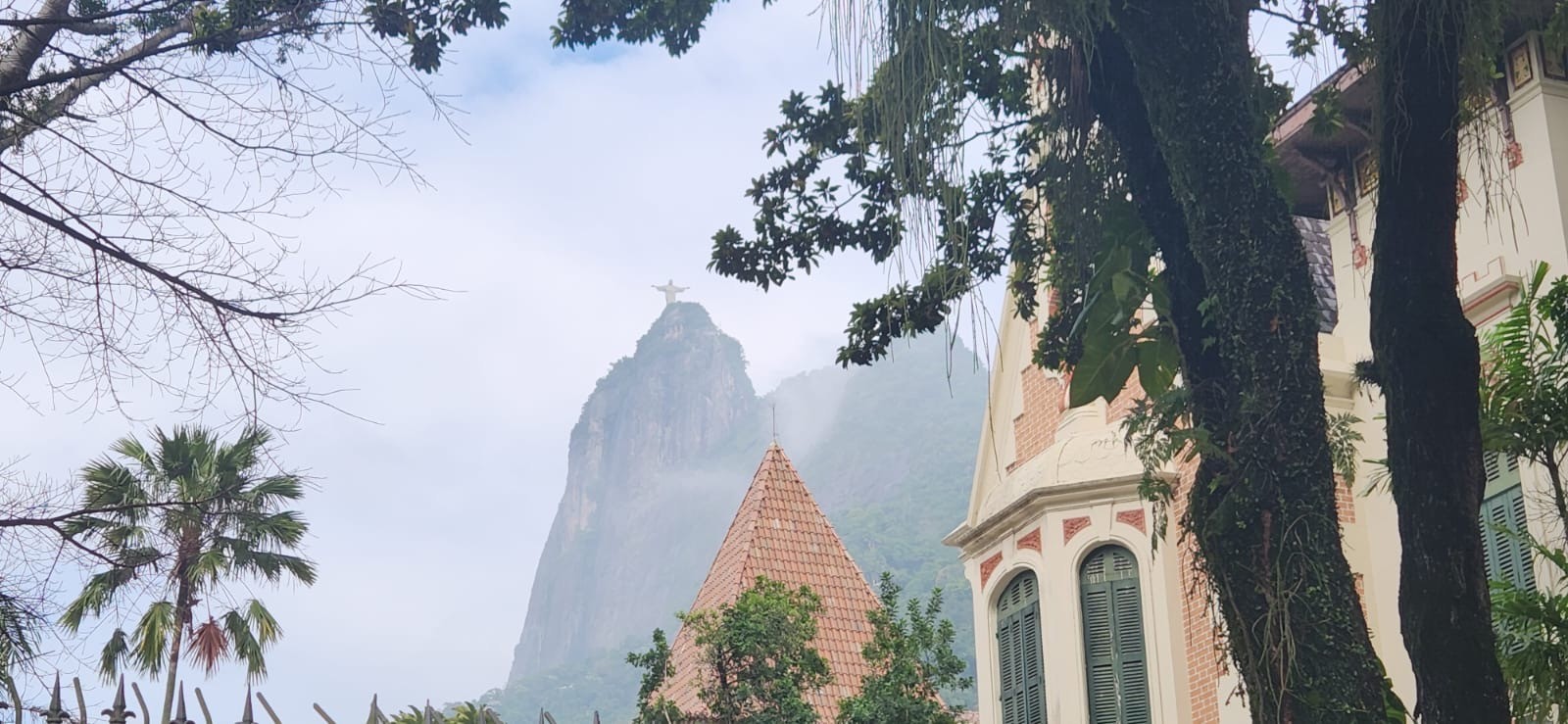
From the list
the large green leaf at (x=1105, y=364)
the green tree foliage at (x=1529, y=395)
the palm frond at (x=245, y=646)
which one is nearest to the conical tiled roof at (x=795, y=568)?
the palm frond at (x=245, y=646)

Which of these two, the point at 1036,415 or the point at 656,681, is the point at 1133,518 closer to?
the point at 1036,415

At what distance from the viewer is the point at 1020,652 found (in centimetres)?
1902

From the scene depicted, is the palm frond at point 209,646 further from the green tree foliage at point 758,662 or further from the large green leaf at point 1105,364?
the large green leaf at point 1105,364

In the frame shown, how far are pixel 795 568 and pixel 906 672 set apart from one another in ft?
36.4

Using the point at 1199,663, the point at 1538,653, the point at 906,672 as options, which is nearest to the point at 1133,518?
the point at 1199,663

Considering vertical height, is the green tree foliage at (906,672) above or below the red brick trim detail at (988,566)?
below

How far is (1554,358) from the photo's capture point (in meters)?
10.7

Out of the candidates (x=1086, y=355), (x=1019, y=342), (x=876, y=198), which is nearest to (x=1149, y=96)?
(x=1086, y=355)

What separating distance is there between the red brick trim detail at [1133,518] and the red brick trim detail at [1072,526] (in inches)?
15.6

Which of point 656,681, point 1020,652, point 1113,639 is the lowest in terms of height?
point 656,681

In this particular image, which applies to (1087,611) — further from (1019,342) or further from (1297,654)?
(1297,654)

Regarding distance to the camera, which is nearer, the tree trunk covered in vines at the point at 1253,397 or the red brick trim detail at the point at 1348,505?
the tree trunk covered in vines at the point at 1253,397

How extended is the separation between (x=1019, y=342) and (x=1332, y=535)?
15.2 meters

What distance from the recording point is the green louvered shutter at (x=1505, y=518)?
44.3ft
